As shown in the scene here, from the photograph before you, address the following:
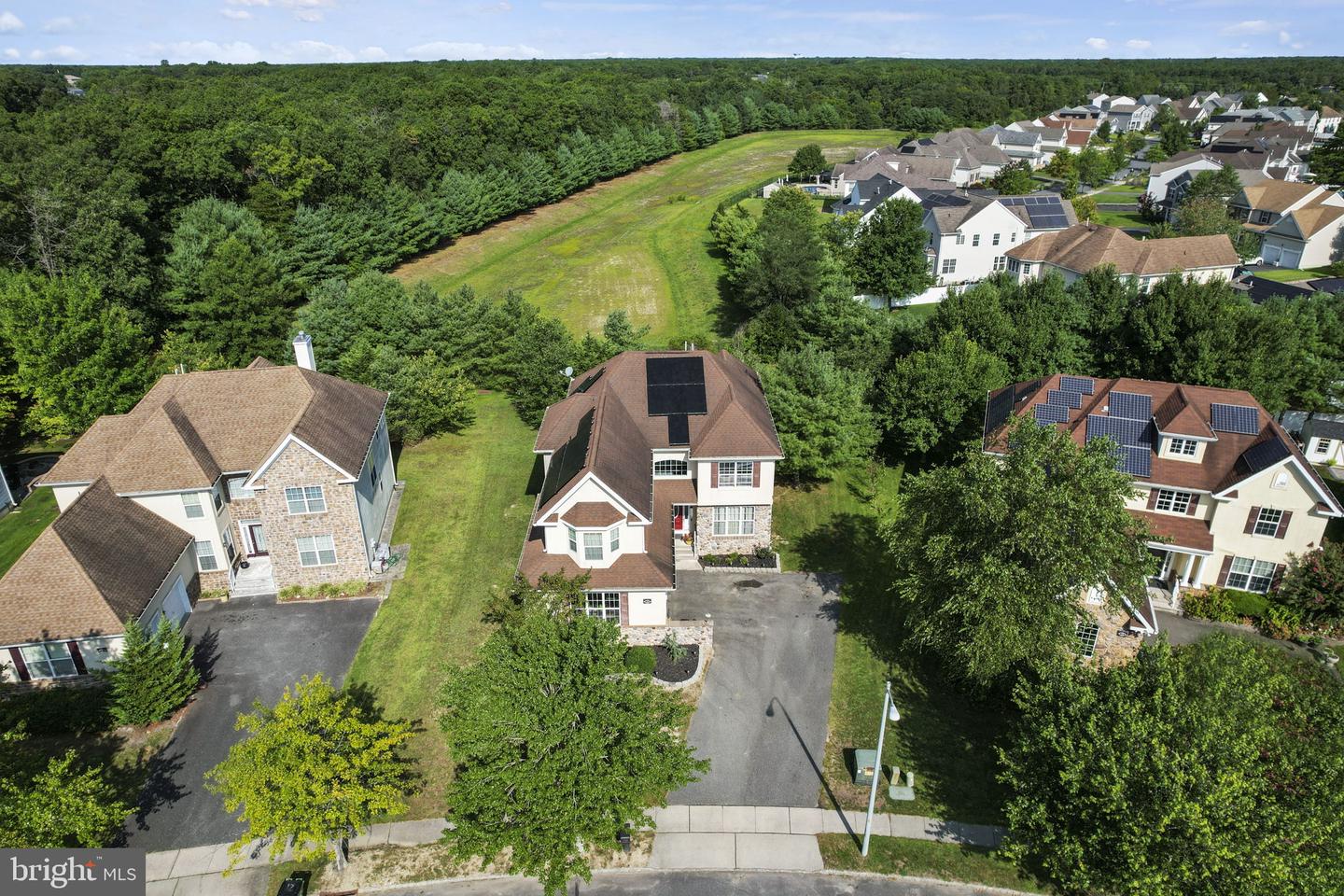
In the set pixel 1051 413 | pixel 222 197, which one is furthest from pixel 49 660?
pixel 222 197

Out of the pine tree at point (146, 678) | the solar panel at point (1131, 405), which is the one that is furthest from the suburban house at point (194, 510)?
the solar panel at point (1131, 405)

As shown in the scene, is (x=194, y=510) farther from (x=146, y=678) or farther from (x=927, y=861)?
(x=927, y=861)

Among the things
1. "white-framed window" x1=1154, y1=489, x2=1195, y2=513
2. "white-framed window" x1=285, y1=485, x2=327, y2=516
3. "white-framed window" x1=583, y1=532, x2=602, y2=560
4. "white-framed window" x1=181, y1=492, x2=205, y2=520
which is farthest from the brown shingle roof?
"white-framed window" x1=1154, y1=489, x2=1195, y2=513

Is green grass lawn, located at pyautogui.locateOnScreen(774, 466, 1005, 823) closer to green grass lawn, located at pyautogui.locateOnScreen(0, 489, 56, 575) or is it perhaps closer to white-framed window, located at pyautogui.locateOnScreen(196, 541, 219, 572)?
white-framed window, located at pyautogui.locateOnScreen(196, 541, 219, 572)

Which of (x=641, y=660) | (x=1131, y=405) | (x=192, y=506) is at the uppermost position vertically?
(x=1131, y=405)

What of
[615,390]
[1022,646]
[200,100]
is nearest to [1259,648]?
[1022,646]

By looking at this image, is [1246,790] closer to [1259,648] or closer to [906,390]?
[1259,648]

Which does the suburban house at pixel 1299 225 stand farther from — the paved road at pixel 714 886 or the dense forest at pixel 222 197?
the paved road at pixel 714 886
